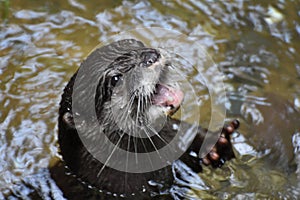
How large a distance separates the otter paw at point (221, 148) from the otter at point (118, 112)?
294 mm

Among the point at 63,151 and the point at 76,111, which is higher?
the point at 76,111

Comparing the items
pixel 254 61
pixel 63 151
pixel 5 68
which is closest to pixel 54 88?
pixel 5 68

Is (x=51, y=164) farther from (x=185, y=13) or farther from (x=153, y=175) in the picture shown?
(x=185, y=13)

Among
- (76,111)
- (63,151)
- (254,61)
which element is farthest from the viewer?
(254,61)

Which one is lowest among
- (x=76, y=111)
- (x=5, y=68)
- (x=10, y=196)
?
(x=10, y=196)

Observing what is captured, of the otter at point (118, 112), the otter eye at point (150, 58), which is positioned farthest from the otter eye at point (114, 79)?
the otter eye at point (150, 58)

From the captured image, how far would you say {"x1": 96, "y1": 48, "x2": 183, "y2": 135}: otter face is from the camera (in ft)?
8.70

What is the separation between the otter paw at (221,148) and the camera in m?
3.22

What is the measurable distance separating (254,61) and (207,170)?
3.24 ft

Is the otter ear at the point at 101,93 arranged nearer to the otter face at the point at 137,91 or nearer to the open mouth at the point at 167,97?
the otter face at the point at 137,91

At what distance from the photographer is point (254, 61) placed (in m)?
3.92

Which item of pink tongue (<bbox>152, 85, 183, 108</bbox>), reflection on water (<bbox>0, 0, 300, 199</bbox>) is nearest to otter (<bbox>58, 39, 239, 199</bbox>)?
pink tongue (<bbox>152, 85, 183, 108</bbox>)

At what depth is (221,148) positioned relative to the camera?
10.7 feet

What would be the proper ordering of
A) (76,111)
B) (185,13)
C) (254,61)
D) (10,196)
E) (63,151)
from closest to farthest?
(76,111) < (63,151) < (10,196) < (254,61) < (185,13)
